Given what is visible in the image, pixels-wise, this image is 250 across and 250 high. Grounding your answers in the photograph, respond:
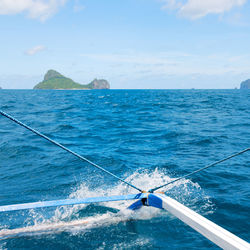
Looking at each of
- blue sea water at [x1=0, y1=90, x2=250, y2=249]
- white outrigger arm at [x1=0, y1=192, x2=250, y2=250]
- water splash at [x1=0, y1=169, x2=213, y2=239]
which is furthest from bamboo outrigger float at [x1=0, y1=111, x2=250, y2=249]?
blue sea water at [x1=0, y1=90, x2=250, y2=249]

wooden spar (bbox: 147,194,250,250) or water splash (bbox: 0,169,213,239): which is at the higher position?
wooden spar (bbox: 147,194,250,250)

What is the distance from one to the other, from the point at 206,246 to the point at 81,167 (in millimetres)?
5513

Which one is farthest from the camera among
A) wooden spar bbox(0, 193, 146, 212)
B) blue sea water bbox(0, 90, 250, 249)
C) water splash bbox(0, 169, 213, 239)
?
water splash bbox(0, 169, 213, 239)

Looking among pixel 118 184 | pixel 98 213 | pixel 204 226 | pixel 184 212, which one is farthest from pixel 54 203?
pixel 118 184

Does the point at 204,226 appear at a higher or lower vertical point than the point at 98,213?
higher

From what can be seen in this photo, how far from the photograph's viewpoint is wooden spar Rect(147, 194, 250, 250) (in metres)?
3.05

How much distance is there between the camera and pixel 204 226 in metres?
3.43

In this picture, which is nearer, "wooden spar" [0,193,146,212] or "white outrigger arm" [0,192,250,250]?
"white outrigger arm" [0,192,250,250]

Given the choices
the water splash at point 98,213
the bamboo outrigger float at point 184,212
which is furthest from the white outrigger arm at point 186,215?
the water splash at point 98,213

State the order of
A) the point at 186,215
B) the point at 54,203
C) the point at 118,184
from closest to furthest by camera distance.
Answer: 1. the point at 186,215
2. the point at 54,203
3. the point at 118,184

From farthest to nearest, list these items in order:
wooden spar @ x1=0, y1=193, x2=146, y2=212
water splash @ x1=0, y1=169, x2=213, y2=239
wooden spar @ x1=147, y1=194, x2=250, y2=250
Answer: water splash @ x1=0, y1=169, x2=213, y2=239 → wooden spar @ x1=0, y1=193, x2=146, y2=212 → wooden spar @ x1=147, y1=194, x2=250, y2=250

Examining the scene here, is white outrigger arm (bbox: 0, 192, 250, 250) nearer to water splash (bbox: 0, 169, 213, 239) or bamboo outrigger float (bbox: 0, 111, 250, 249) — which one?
bamboo outrigger float (bbox: 0, 111, 250, 249)

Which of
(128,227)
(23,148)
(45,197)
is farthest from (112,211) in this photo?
(23,148)

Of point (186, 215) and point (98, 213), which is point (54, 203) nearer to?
point (98, 213)
